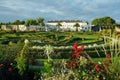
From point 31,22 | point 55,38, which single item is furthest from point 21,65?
point 31,22

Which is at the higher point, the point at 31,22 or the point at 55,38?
the point at 55,38

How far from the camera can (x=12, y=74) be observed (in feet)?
36.2

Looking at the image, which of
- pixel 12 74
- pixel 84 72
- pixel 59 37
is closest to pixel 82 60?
pixel 84 72

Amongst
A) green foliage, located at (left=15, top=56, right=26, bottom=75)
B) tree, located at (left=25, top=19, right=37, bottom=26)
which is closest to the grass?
green foliage, located at (left=15, top=56, right=26, bottom=75)

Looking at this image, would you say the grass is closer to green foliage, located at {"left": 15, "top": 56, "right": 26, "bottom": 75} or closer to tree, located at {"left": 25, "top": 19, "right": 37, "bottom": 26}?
green foliage, located at {"left": 15, "top": 56, "right": 26, "bottom": 75}

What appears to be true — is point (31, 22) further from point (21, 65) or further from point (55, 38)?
point (21, 65)

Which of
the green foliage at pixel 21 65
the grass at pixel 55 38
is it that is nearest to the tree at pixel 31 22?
the grass at pixel 55 38

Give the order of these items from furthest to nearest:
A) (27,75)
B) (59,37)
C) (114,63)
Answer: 1. (59,37)
2. (27,75)
3. (114,63)

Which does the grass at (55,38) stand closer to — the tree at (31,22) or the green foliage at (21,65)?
the green foliage at (21,65)

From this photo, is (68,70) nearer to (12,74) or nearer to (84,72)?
(84,72)

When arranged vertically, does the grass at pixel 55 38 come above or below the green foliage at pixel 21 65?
below

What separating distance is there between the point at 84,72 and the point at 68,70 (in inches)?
14.2

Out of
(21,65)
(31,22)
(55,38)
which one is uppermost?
(21,65)

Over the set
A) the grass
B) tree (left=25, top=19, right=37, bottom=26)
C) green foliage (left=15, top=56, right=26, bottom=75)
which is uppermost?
green foliage (left=15, top=56, right=26, bottom=75)
